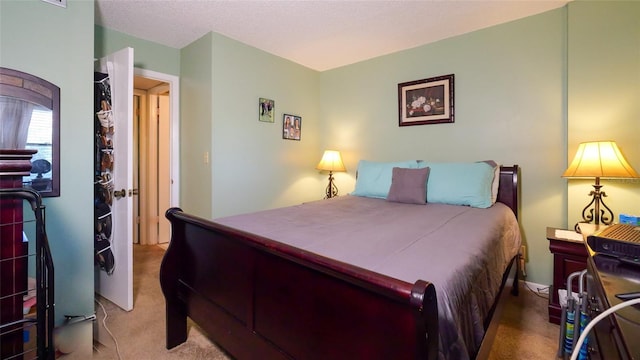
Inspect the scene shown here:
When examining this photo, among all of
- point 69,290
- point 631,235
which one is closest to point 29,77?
point 69,290

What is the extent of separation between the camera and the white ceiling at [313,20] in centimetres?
227

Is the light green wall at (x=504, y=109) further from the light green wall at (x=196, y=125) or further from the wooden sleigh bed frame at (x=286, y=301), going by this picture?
the light green wall at (x=196, y=125)

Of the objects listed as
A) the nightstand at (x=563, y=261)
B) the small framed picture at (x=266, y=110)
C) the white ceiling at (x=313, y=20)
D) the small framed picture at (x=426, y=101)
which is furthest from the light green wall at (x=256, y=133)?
the nightstand at (x=563, y=261)

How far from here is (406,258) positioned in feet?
3.53

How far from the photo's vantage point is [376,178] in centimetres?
285

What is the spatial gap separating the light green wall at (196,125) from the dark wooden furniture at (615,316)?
2.74 metres

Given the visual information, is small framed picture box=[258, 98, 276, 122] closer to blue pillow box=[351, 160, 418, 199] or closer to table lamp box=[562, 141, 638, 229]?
blue pillow box=[351, 160, 418, 199]

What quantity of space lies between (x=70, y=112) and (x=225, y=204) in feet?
4.63

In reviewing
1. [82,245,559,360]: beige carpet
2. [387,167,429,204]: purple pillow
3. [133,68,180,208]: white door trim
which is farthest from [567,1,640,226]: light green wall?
[133,68,180,208]: white door trim

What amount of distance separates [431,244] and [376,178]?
5.32 ft

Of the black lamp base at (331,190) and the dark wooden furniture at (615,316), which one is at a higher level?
the black lamp base at (331,190)

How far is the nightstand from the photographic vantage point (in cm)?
188

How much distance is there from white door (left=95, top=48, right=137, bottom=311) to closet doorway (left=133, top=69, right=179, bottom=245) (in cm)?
155

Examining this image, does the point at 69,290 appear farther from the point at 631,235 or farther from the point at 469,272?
the point at 631,235
